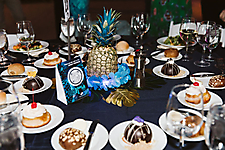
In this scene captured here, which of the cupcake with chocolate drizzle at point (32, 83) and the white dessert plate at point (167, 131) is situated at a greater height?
the cupcake with chocolate drizzle at point (32, 83)

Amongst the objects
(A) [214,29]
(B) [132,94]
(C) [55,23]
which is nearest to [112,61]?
(B) [132,94]

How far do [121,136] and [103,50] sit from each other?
65 cm

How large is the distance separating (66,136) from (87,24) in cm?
135

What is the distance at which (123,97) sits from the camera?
4.45 ft

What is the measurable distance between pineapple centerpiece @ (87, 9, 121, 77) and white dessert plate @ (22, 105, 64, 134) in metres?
0.39

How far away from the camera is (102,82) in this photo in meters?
1.43

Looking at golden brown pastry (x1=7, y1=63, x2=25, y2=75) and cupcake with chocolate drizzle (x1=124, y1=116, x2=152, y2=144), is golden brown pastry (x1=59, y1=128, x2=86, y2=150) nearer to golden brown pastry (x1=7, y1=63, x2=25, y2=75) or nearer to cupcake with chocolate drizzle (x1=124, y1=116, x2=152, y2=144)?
cupcake with chocolate drizzle (x1=124, y1=116, x2=152, y2=144)

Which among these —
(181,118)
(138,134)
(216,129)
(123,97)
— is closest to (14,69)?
(123,97)

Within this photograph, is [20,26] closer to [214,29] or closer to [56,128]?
[56,128]

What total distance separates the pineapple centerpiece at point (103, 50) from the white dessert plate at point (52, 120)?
0.39 m

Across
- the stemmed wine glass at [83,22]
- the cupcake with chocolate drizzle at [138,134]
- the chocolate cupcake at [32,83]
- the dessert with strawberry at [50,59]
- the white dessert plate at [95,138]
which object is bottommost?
the white dessert plate at [95,138]

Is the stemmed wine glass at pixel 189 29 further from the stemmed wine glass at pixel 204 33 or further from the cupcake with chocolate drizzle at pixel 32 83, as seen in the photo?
the cupcake with chocolate drizzle at pixel 32 83

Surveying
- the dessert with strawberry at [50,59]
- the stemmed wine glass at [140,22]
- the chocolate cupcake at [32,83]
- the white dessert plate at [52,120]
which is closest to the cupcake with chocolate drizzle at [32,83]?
the chocolate cupcake at [32,83]

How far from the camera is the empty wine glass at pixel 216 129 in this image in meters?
0.73
